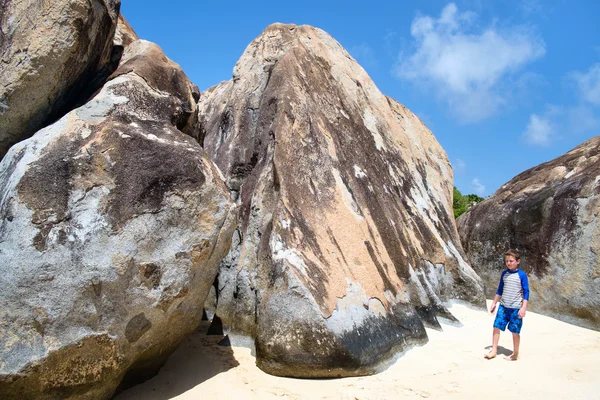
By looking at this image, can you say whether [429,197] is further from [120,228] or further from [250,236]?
[120,228]

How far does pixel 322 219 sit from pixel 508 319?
1890 millimetres

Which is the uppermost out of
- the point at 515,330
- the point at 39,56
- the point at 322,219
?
the point at 39,56

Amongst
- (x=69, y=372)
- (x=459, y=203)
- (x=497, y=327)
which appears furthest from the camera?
(x=459, y=203)

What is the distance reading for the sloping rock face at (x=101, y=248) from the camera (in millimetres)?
2895

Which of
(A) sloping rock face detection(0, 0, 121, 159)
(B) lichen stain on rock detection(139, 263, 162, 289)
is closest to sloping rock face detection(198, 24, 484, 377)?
(B) lichen stain on rock detection(139, 263, 162, 289)

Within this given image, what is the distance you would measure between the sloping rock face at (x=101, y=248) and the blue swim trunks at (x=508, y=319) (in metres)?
2.65

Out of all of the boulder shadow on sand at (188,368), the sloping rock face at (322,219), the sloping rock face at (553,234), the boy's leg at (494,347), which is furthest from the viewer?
the sloping rock face at (553,234)

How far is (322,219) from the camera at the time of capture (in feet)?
15.5

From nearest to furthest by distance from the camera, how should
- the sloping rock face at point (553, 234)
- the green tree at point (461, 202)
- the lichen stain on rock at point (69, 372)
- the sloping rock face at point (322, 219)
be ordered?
the lichen stain on rock at point (69, 372), the sloping rock face at point (322, 219), the sloping rock face at point (553, 234), the green tree at point (461, 202)

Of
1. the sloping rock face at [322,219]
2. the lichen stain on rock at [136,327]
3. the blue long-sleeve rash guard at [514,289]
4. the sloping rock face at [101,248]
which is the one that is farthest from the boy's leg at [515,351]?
the lichen stain on rock at [136,327]

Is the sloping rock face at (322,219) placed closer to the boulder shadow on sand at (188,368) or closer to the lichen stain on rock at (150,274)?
the boulder shadow on sand at (188,368)

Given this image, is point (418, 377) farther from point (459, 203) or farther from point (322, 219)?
point (459, 203)

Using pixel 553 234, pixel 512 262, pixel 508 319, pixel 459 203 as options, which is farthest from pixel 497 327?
pixel 459 203

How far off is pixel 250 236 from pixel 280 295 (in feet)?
3.12
